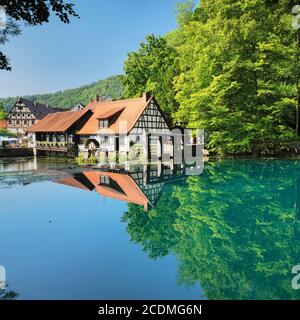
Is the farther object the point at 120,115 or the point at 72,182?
the point at 120,115

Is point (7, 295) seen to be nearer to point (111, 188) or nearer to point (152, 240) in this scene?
point (152, 240)

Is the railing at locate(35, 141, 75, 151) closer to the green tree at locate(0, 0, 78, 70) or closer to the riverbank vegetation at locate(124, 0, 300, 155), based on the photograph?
the riverbank vegetation at locate(124, 0, 300, 155)

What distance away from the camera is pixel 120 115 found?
36500 mm

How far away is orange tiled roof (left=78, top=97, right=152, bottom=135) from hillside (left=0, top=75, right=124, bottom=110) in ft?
148

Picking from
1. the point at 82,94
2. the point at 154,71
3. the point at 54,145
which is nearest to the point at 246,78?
the point at 154,71

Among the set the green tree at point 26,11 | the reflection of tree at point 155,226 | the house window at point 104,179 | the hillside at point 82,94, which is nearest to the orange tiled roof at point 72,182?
the house window at point 104,179

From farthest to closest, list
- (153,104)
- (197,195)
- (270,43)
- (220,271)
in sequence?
(153,104)
(270,43)
(197,195)
(220,271)

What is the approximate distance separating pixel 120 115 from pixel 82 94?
74068 millimetres

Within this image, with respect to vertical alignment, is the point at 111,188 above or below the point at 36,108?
below

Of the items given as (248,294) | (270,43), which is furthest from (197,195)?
(270,43)

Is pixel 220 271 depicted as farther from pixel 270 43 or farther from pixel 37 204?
pixel 270 43
